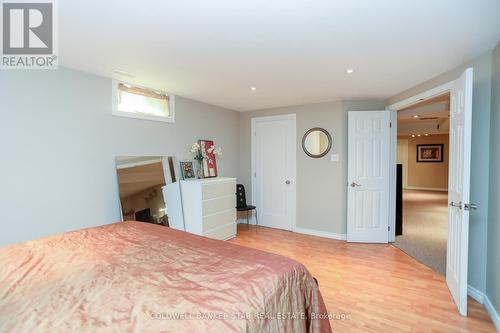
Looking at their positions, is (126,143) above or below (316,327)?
above

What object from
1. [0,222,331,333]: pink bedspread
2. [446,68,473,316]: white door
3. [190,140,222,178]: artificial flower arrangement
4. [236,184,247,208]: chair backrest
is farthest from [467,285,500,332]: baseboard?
[190,140,222,178]: artificial flower arrangement

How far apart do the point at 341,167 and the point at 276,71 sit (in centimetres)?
215

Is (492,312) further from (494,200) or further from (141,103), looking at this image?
→ (141,103)

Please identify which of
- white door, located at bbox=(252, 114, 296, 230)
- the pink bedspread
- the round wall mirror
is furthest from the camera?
white door, located at bbox=(252, 114, 296, 230)

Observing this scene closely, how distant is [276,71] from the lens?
2723mm

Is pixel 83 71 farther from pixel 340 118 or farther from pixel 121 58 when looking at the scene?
pixel 340 118

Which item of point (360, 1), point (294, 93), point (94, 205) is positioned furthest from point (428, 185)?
point (94, 205)

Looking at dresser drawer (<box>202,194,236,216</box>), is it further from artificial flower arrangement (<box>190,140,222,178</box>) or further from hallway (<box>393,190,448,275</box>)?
hallway (<box>393,190,448,275</box>)

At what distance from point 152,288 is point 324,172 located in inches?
143

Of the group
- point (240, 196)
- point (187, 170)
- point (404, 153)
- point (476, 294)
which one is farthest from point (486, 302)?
point (404, 153)

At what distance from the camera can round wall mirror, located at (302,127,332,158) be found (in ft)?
13.9

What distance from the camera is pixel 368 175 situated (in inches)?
154

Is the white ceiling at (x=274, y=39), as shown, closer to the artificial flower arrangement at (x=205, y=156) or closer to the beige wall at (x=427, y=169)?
the artificial flower arrangement at (x=205, y=156)

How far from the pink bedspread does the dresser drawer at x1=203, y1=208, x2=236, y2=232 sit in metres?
1.85
